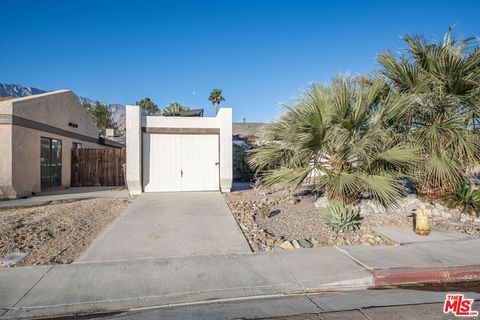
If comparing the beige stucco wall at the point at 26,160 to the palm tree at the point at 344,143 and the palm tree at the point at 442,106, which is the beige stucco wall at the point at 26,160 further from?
the palm tree at the point at 442,106

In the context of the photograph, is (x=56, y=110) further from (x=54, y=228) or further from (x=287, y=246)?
(x=287, y=246)

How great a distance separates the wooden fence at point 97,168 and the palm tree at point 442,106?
40.9ft

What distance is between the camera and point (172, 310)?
10.7ft

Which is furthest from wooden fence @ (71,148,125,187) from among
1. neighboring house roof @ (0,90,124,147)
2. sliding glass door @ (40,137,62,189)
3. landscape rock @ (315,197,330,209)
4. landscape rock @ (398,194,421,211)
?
landscape rock @ (398,194,421,211)

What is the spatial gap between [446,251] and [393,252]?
3.30 ft

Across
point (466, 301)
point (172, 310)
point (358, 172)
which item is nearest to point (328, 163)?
point (358, 172)

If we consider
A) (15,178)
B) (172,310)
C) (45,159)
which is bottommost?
(172,310)

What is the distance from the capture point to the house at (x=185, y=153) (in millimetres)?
10305

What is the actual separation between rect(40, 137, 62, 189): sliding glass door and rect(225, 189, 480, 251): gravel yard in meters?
8.39

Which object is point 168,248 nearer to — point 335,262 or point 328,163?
point 335,262

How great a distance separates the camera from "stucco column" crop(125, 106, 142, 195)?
32.1ft

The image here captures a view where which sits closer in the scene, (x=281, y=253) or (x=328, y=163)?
(x=281, y=253)

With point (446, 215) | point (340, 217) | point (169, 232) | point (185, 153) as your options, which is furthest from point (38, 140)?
Answer: point (446, 215)

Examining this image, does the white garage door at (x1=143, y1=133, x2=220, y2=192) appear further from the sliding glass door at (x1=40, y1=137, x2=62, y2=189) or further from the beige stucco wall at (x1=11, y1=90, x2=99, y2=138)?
the sliding glass door at (x1=40, y1=137, x2=62, y2=189)
